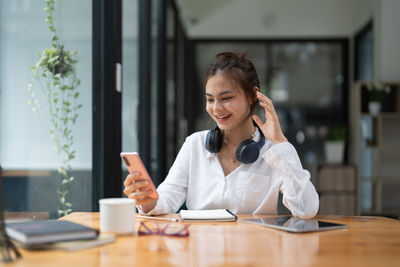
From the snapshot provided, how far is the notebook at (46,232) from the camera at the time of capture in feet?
3.35

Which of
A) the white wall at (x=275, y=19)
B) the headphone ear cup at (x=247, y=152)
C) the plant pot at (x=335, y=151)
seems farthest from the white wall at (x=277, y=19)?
the headphone ear cup at (x=247, y=152)

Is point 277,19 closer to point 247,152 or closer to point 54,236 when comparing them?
point 247,152

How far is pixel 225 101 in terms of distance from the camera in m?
1.79

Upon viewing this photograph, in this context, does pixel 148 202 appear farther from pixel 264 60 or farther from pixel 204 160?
pixel 264 60

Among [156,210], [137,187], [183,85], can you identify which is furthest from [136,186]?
[183,85]

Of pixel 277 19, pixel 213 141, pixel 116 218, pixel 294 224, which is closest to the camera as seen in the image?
pixel 116 218

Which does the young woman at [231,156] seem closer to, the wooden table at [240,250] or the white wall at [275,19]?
the wooden table at [240,250]

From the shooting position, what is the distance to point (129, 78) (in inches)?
108

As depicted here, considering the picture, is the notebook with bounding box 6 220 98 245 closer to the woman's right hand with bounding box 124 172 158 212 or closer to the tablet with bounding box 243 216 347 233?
the woman's right hand with bounding box 124 172 158 212

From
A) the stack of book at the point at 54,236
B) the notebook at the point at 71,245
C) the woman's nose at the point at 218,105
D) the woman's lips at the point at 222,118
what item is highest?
the woman's nose at the point at 218,105

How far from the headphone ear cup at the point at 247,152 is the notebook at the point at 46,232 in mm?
770

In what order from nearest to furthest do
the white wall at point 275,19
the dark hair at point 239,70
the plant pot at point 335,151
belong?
the dark hair at point 239,70, the plant pot at point 335,151, the white wall at point 275,19

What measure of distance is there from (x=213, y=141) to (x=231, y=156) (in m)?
0.11

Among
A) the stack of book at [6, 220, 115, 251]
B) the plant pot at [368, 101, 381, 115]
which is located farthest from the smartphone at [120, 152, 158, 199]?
the plant pot at [368, 101, 381, 115]
